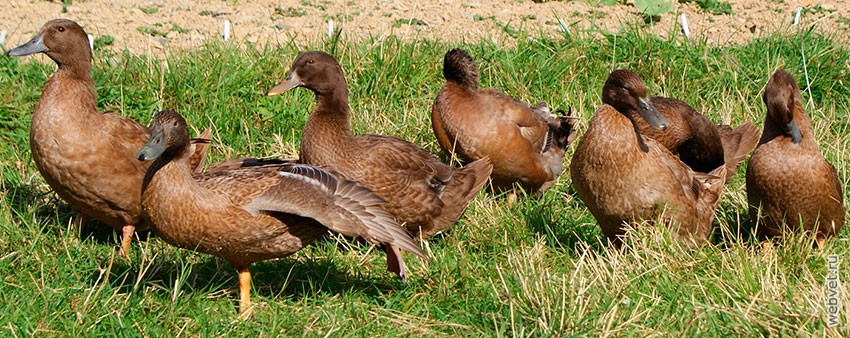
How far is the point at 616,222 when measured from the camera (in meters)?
5.42

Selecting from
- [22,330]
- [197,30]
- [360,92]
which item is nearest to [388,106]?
[360,92]

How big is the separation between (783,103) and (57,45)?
377 centimetres

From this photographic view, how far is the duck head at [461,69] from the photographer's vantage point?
22.1 feet

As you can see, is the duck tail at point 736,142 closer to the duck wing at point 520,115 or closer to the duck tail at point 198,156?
the duck wing at point 520,115

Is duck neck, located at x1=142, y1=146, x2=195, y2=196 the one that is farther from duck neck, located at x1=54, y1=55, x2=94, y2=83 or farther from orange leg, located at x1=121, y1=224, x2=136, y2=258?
duck neck, located at x1=54, y1=55, x2=94, y2=83

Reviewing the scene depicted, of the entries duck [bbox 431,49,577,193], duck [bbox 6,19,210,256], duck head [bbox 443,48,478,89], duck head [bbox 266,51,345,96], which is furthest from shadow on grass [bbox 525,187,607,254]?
duck [bbox 6,19,210,256]

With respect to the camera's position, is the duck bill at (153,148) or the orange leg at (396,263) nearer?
the duck bill at (153,148)

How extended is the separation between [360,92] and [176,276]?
2615 mm

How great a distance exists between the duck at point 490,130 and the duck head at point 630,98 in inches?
53.6

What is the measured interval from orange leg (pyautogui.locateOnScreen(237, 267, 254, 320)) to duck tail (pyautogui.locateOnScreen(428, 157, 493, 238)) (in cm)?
133

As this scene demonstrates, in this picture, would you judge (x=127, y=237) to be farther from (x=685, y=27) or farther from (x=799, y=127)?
(x=685, y=27)

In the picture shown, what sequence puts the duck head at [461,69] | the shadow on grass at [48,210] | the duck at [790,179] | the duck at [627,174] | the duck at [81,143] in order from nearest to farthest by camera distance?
the duck at [627,174] → the duck at [81,143] → the duck at [790,179] → the shadow on grass at [48,210] → the duck head at [461,69]

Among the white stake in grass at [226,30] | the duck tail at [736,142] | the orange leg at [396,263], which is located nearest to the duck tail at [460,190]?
the orange leg at [396,263]

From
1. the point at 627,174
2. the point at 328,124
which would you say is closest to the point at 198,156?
the point at 328,124
